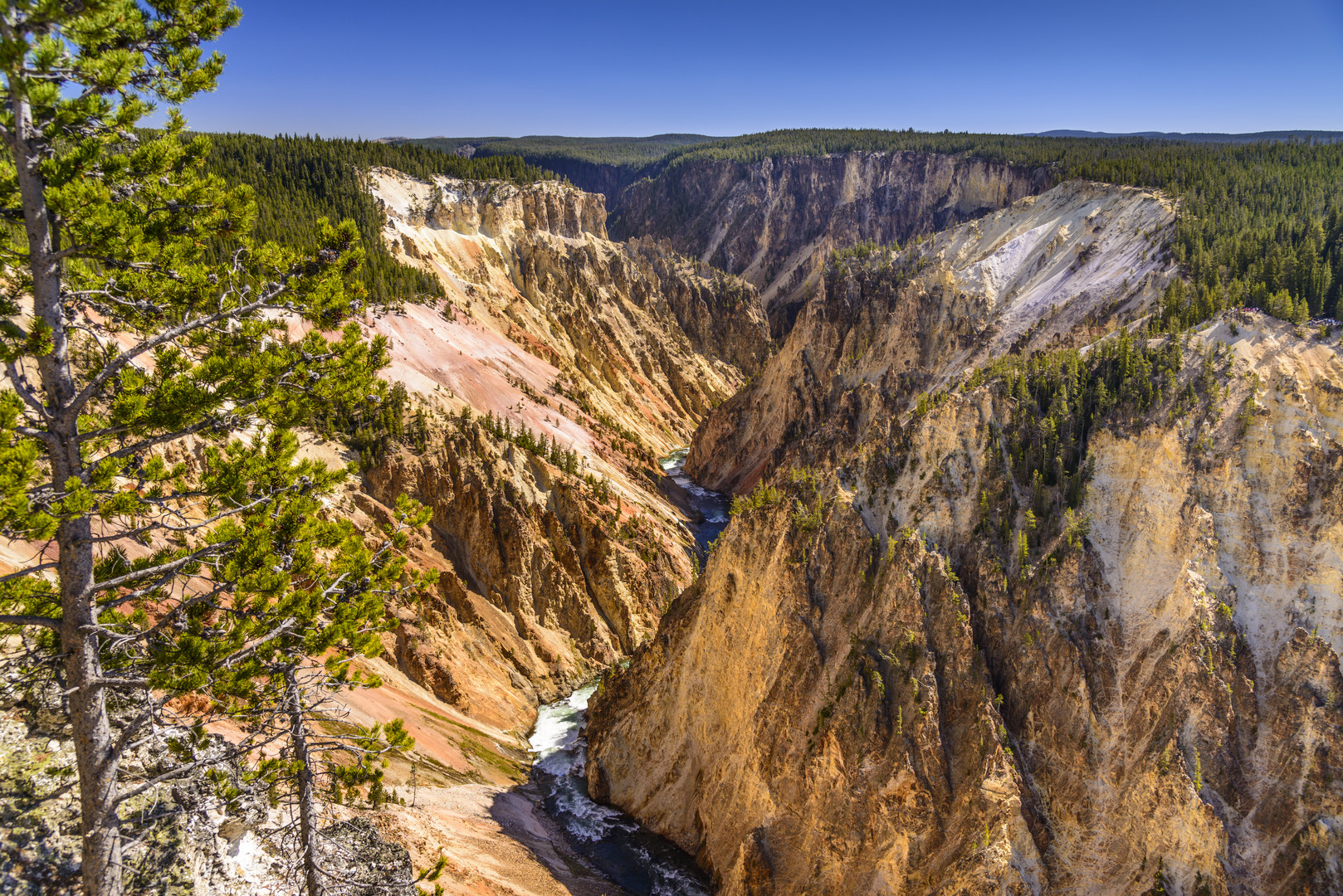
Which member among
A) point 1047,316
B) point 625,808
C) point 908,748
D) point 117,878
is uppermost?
point 1047,316

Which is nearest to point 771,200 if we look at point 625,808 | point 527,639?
point 527,639

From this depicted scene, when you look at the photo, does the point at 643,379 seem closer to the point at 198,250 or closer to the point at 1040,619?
the point at 1040,619

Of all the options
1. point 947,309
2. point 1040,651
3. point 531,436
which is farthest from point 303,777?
point 947,309

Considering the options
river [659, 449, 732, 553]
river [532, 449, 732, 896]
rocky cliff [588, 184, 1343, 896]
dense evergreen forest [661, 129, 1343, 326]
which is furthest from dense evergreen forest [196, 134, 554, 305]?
dense evergreen forest [661, 129, 1343, 326]

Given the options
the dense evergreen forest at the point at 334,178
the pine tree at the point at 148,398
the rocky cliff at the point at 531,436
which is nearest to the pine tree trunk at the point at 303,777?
the pine tree at the point at 148,398

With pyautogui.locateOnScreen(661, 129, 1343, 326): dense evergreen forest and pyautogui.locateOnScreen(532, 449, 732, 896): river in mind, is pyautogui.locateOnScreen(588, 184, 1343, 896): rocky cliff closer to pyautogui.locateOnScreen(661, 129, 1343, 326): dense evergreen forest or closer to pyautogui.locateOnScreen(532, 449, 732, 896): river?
pyautogui.locateOnScreen(532, 449, 732, 896): river

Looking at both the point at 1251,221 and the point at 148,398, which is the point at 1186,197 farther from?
the point at 148,398

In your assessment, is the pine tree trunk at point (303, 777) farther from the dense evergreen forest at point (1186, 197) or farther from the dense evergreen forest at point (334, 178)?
the dense evergreen forest at point (334, 178)
